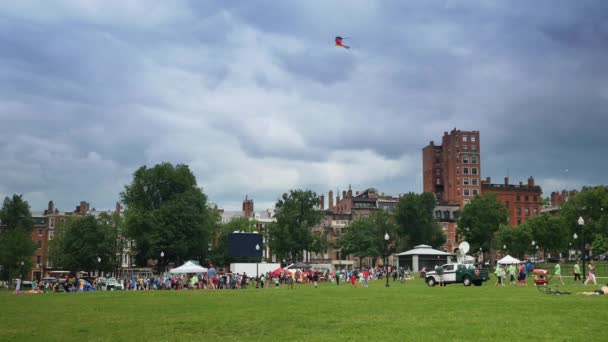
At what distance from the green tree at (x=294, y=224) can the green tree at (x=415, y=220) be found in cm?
1507

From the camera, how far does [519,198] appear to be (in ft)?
486

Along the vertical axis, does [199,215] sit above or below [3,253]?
above

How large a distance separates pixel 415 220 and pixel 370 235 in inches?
351

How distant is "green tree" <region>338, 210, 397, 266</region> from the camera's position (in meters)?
111

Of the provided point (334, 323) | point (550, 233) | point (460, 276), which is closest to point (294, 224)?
point (550, 233)

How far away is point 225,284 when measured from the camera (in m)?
59.1

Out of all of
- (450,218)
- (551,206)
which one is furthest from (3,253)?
(551,206)

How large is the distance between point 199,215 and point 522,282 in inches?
2166

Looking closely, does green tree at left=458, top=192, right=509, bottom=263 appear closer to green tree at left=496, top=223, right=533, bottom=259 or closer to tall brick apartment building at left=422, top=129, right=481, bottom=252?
green tree at left=496, top=223, right=533, bottom=259

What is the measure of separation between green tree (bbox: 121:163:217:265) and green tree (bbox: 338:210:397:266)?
2951cm

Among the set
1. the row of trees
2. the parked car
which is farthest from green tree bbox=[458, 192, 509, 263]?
the parked car

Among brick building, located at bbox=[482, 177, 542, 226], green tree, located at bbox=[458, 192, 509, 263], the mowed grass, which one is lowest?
the mowed grass

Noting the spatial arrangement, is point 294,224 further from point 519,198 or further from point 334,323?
point 334,323

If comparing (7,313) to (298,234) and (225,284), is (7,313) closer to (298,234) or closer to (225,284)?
(225,284)
